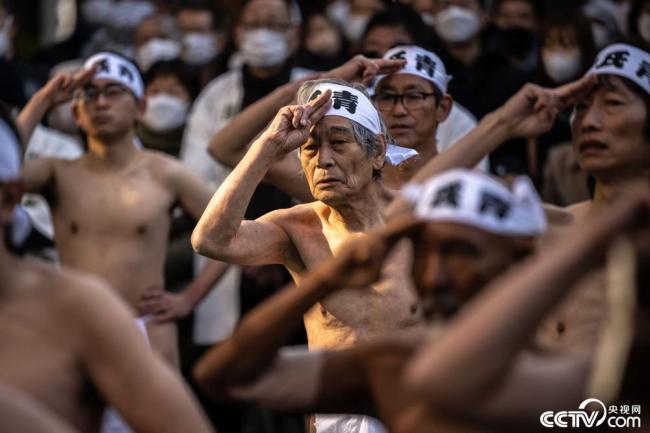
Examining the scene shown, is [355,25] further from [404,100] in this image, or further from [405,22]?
[404,100]

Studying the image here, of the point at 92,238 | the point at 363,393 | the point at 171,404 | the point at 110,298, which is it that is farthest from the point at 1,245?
the point at 92,238

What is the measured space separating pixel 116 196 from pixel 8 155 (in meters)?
4.76

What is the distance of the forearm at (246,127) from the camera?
8.50 metres

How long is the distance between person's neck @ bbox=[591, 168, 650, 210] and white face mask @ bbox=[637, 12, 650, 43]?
4052mm

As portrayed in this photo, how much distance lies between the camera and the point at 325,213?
7.44m

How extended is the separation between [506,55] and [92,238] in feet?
11.5

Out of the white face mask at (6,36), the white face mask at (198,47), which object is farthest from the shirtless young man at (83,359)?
the white face mask at (198,47)

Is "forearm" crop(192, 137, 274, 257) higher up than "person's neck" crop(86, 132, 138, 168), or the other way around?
"forearm" crop(192, 137, 274, 257)

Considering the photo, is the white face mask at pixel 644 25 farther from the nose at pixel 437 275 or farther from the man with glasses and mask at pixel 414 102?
the nose at pixel 437 275

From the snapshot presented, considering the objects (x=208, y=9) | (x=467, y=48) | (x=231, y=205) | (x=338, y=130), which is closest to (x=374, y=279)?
(x=231, y=205)

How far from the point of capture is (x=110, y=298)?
15.8ft

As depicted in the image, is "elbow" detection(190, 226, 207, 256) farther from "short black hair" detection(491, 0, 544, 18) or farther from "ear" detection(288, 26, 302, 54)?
"short black hair" detection(491, 0, 544, 18)

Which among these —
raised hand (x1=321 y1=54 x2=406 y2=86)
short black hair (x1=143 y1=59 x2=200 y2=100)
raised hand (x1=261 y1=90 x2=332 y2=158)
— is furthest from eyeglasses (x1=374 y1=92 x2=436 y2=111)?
short black hair (x1=143 y1=59 x2=200 y2=100)

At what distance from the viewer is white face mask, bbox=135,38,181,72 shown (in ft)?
42.5
